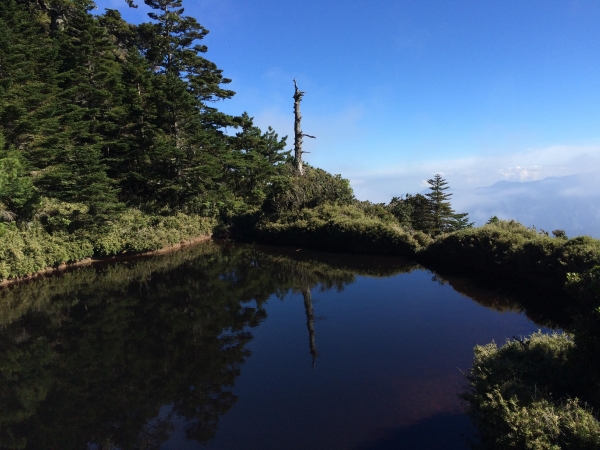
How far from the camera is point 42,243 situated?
16281mm

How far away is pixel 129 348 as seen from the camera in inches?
334

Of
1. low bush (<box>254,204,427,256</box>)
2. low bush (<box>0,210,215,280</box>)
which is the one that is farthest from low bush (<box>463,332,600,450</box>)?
low bush (<box>0,210,215,280</box>)

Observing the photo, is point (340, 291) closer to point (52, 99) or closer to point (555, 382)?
point (555, 382)

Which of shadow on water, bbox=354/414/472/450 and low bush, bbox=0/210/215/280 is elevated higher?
low bush, bbox=0/210/215/280

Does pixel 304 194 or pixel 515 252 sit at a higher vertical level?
pixel 304 194

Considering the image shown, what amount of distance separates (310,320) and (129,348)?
183 inches

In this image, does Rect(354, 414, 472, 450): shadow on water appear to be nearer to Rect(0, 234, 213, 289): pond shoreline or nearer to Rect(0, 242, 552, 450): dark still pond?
Rect(0, 242, 552, 450): dark still pond

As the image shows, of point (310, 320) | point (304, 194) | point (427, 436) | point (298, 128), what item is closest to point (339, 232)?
point (304, 194)

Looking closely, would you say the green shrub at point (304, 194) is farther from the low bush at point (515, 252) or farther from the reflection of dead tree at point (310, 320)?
the reflection of dead tree at point (310, 320)

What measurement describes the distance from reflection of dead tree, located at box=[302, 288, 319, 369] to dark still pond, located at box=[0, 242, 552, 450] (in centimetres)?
6

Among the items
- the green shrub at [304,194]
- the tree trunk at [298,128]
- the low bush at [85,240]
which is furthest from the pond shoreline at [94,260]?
the tree trunk at [298,128]

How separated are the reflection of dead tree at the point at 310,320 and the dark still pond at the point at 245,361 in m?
0.06

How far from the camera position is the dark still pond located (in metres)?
5.40

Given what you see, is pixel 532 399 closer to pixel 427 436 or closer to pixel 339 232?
pixel 427 436
